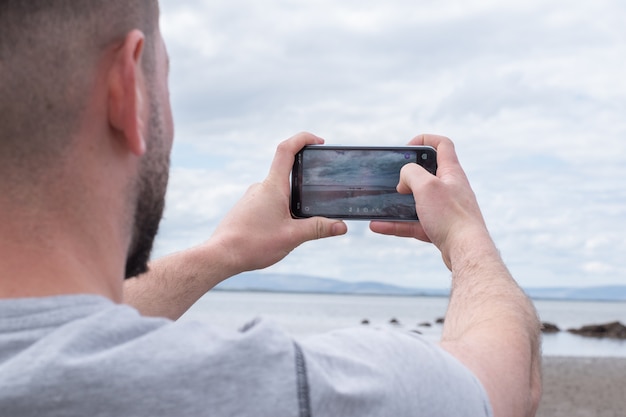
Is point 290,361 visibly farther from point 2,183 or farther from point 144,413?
point 2,183

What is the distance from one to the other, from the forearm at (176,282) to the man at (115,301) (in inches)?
38.9

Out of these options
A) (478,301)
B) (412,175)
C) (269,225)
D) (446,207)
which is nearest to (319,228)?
(269,225)

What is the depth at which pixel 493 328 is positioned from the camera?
245 cm

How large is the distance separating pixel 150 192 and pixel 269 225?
151cm

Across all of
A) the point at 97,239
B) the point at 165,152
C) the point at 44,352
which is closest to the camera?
the point at 44,352

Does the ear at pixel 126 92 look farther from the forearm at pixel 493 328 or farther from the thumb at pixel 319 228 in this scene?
the thumb at pixel 319 228

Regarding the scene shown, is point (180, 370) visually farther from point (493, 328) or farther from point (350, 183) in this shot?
point (350, 183)

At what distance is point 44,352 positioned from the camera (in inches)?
69.8

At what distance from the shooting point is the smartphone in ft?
12.5

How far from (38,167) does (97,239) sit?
0.72ft

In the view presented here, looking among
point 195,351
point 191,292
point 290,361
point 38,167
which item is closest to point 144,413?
point 195,351

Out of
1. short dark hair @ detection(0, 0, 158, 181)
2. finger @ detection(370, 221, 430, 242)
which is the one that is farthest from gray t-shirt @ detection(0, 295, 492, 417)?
finger @ detection(370, 221, 430, 242)

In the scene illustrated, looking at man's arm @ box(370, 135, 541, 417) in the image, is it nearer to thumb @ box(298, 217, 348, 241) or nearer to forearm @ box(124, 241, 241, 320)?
thumb @ box(298, 217, 348, 241)

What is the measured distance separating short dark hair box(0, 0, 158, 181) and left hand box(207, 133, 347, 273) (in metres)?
1.60
